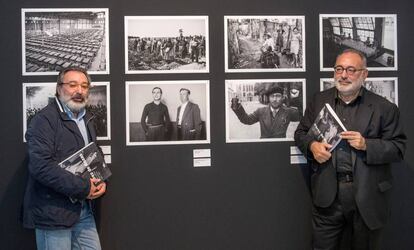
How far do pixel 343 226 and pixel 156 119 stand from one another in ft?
5.22

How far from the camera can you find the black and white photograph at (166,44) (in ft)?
8.95

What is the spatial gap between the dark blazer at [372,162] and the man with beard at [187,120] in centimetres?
99

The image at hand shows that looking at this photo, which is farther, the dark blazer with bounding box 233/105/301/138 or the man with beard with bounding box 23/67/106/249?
the dark blazer with bounding box 233/105/301/138

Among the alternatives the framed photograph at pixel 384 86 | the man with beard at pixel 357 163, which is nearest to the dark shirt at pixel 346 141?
the man with beard at pixel 357 163

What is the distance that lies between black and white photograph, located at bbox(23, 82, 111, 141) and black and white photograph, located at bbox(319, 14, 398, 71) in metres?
1.78

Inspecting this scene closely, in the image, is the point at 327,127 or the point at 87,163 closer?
the point at 87,163

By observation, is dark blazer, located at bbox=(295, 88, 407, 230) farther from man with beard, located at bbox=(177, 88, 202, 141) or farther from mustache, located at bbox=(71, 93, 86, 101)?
mustache, located at bbox=(71, 93, 86, 101)

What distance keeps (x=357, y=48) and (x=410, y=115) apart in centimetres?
72

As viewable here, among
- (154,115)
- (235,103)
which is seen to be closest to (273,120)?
(235,103)

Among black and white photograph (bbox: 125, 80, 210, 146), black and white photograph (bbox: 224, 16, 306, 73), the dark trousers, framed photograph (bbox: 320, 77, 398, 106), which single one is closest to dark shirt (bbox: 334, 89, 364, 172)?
the dark trousers

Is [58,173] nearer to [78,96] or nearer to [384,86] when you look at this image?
[78,96]

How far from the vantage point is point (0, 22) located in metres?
2.66

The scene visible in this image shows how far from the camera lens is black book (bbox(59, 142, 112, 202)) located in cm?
222

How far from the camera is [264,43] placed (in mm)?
2820
